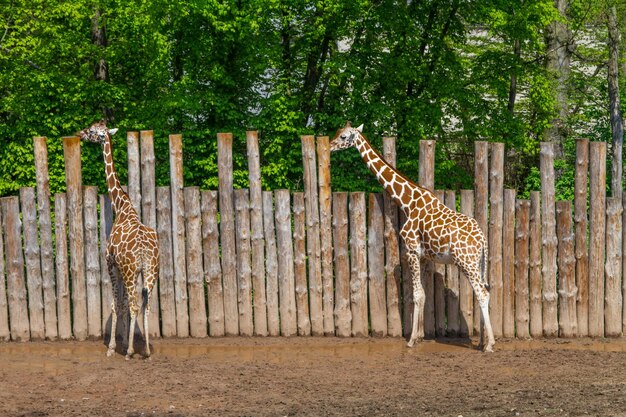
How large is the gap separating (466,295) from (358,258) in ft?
4.44

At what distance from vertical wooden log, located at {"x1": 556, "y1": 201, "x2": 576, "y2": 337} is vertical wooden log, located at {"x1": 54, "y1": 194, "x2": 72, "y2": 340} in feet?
19.4

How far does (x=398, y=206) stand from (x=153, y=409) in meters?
4.11

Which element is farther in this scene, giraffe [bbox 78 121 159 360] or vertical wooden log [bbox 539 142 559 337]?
vertical wooden log [bbox 539 142 559 337]

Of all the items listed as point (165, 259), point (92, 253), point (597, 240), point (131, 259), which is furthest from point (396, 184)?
point (92, 253)

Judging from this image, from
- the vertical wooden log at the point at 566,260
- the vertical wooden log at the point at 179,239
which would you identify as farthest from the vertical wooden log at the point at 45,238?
the vertical wooden log at the point at 566,260

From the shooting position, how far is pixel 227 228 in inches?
494

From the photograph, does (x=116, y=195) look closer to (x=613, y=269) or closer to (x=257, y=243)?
(x=257, y=243)

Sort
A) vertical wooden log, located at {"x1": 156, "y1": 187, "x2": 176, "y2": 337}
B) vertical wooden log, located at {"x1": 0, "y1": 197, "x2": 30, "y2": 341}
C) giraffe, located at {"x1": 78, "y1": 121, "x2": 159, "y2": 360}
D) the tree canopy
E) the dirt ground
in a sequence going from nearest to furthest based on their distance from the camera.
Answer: the dirt ground → giraffe, located at {"x1": 78, "y1": 121, "x2": 159, "y2": 360} → vertical wooden log, located at {"x1": 156, "y1": 187, "x2": 176, "y2": 337} → vertical wooden log, located at {"x1": 0, "y1": 197, "x2": 30, "y2": 341} → the tree canopy

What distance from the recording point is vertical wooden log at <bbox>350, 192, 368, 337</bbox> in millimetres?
12430

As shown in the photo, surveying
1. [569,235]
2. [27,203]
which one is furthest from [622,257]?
[27,203]

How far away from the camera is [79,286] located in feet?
41.1

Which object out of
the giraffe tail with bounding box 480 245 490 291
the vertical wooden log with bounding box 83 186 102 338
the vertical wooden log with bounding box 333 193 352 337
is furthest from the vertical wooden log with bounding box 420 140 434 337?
the vertical wooden log with bounding box 83 186 102 338

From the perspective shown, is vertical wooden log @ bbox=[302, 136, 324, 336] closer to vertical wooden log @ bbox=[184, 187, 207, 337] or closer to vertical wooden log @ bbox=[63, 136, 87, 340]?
vertical wooden log @ bbox=[184, 187, 207, 337]

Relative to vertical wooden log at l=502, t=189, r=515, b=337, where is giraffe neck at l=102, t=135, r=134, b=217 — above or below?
A: above
